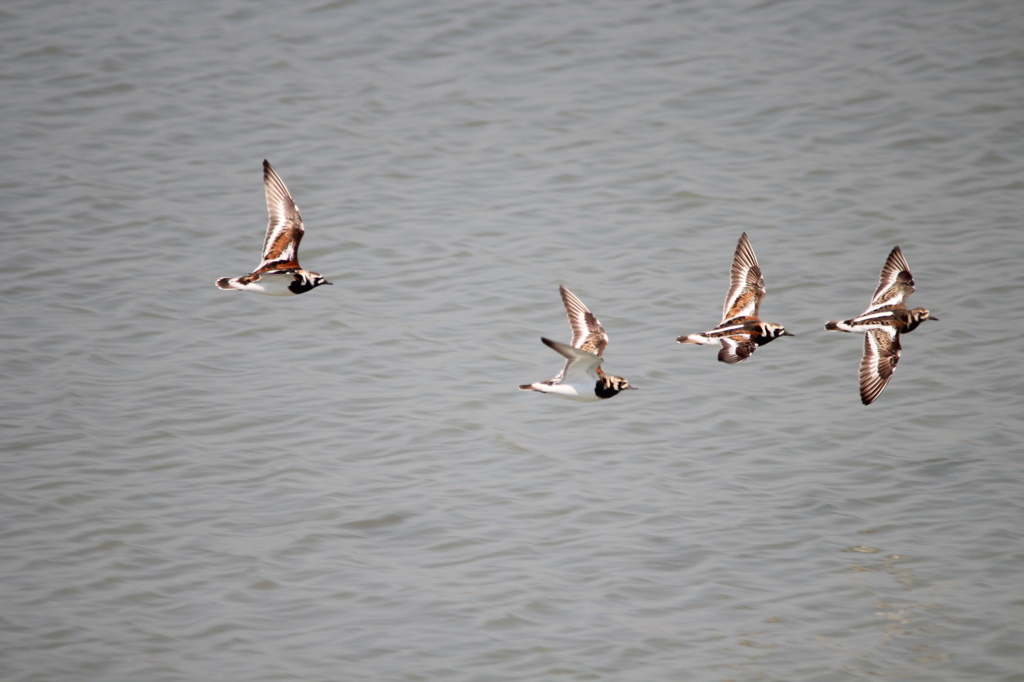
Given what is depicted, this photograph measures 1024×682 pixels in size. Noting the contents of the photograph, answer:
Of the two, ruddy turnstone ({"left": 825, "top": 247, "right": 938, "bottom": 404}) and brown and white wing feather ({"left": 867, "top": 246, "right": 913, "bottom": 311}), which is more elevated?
brown and white wing feather ({"left": 867, "top": 246, "right": 913, "bottom": 311})

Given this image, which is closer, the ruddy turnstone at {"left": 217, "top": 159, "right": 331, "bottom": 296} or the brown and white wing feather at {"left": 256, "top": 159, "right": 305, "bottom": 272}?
the ruddy turnstone at {"left": 217, "top": 159, "right": 331, "bottom": 296}

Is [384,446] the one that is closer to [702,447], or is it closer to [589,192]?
[702,447]

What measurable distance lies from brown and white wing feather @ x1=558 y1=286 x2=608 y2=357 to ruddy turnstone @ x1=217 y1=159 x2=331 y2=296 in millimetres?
2357

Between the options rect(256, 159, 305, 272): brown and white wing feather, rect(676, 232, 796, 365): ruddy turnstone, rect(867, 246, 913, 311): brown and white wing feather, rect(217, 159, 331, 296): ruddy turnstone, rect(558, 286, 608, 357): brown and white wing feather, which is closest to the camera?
rect(676, 232, 796, 365): ruddy turnstone

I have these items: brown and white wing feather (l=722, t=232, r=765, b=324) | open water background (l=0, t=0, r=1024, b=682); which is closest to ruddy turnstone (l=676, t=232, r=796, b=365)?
brown and white wing feather (l=722, t=232, r=765, b=324)

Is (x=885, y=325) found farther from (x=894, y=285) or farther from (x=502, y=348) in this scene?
(x=502, y=348)

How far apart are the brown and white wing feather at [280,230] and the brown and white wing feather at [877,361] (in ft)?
18.3

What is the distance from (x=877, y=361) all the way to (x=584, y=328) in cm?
280

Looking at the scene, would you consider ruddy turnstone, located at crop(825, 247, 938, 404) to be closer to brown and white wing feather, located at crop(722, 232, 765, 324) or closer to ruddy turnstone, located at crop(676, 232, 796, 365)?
ruddy turnstone, located at crop(676, 232, 796, 365)

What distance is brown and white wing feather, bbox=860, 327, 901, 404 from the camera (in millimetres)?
A: 10875

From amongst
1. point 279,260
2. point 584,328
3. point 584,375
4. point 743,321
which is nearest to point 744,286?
point 743,321

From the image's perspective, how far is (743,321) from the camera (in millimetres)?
11391

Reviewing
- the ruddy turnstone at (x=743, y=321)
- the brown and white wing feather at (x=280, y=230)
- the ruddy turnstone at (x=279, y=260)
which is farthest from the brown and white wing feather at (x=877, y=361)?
the brown and white wing feather at (x=280, y=230)

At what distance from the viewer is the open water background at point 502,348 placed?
1007 centimetres
